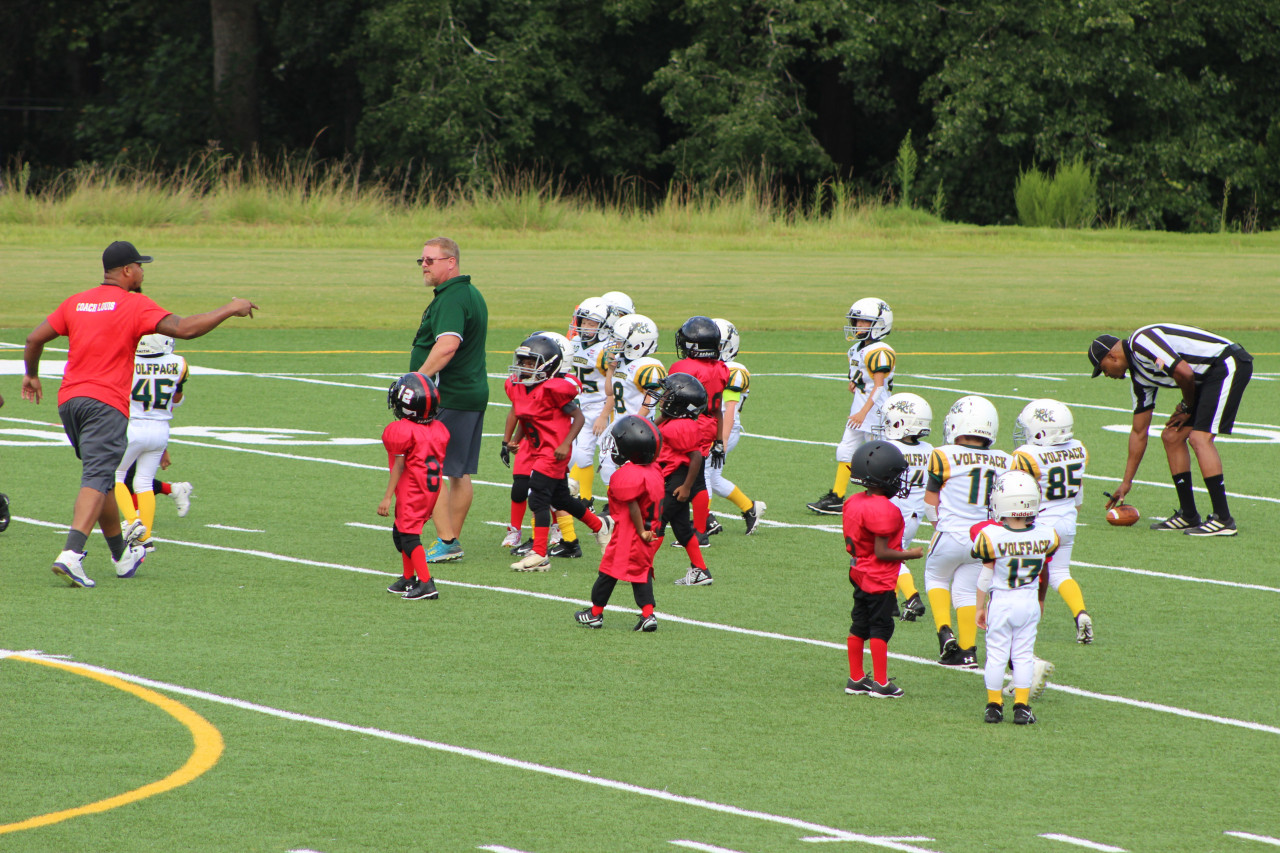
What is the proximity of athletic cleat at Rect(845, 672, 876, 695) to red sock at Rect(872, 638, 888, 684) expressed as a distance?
5 cm

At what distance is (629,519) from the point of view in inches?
350

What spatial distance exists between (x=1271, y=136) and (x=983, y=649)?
4240 cm

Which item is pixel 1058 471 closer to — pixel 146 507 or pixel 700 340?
pixel 700 340

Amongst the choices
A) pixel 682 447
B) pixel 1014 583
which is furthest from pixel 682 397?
pixel 1014 583

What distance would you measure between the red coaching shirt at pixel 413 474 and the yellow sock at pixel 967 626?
3.21 m

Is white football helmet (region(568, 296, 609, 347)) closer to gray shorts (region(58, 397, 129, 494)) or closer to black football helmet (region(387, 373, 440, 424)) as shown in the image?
black football helmet (region(387, 373, 440, 424))

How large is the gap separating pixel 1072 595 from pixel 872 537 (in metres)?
1.85

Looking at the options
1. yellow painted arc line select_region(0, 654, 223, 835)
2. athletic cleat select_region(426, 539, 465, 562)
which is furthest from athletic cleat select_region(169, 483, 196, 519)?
yellow painted arc line select_region(0, 654, 223, 835)

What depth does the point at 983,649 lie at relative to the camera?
903 cm

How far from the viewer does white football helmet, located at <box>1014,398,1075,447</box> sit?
9164 millimetres

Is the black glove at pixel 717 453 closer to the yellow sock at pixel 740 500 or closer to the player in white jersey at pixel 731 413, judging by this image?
the player in white jersey at pixel 731 413

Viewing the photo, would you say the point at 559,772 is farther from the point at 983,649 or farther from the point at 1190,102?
the point at 1190,102

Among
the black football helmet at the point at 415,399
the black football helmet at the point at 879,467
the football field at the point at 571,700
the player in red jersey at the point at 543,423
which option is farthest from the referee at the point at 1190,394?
the black football helmet at the point at 415,399

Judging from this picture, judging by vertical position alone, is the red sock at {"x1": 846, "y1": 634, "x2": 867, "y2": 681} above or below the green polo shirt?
below
